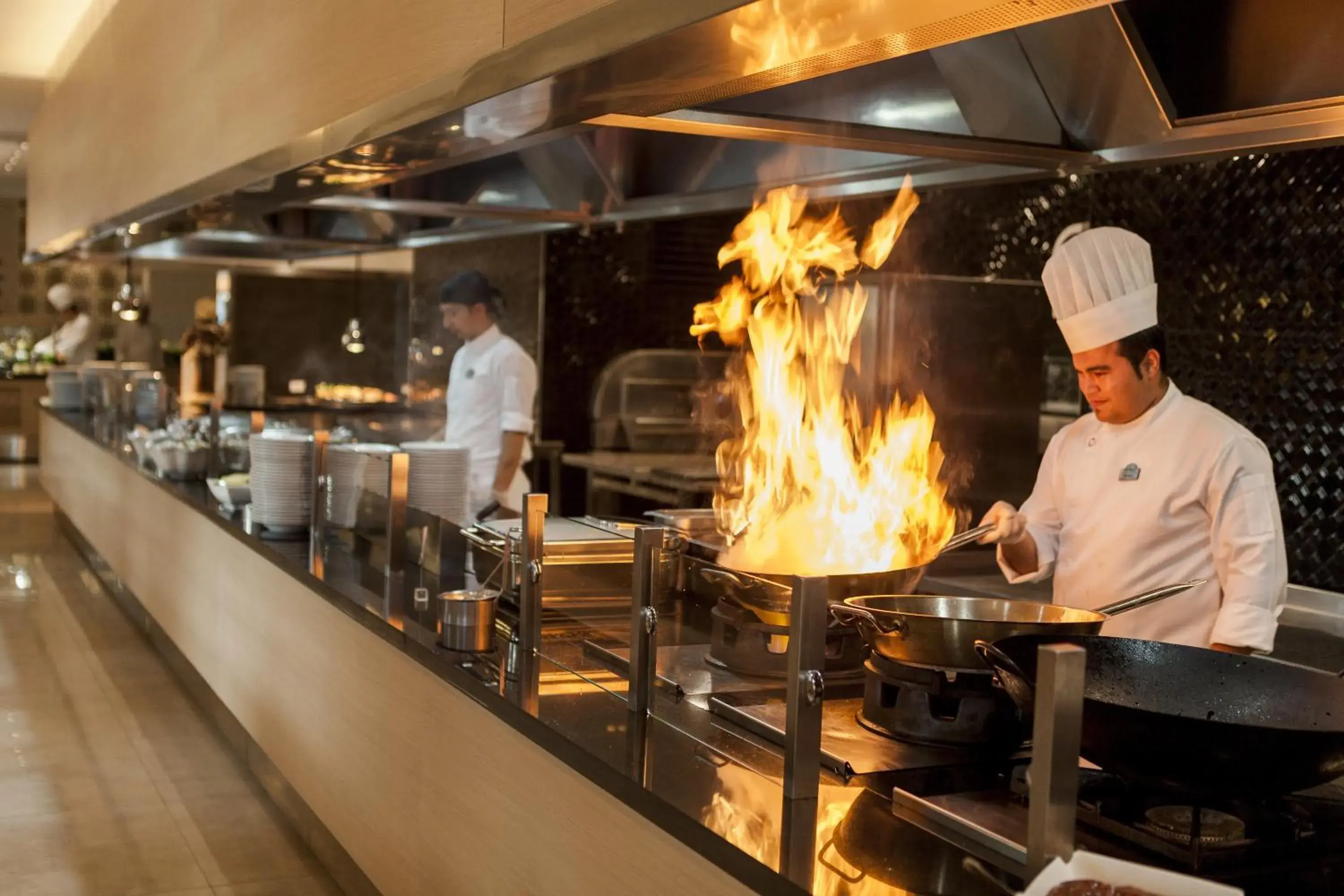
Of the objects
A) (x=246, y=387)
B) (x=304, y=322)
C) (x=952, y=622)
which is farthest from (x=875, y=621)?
(x=304, y=322)

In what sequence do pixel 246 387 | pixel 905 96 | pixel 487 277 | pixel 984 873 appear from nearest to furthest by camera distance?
pixel 984 873 < pixel 905 96 < pixel 487 277 < pixel 246 387

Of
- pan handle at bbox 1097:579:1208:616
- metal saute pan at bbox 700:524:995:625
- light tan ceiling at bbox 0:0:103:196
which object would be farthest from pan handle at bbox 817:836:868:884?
light tan ceiling at bbox 0:0:103:196

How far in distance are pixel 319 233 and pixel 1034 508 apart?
391cm

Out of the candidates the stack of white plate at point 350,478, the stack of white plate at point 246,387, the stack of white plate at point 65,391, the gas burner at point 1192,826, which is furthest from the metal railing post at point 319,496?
the stack of white plate at point 65,391

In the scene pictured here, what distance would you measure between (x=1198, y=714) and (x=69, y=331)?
47.0ft

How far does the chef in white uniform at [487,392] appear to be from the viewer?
5.62m

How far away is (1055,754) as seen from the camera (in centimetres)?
133

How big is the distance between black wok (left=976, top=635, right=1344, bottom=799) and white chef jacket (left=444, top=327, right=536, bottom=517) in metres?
4.02

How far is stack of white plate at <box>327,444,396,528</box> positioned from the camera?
3891mm

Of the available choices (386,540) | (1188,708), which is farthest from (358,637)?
(1188,708)

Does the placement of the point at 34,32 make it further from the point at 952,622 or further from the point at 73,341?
the point at 952,622

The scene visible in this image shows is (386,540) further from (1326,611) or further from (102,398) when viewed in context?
(102,398)

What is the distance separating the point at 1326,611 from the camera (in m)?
3.47

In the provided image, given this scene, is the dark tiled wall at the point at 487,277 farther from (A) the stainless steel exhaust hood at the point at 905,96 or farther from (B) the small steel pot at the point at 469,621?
(B) the small steel pot at the point at 469,621
